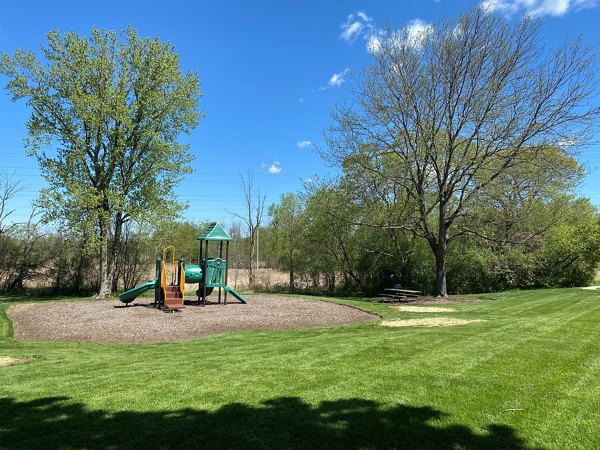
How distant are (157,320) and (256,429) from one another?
9549mm

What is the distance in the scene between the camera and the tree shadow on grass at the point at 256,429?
3572 millimetres

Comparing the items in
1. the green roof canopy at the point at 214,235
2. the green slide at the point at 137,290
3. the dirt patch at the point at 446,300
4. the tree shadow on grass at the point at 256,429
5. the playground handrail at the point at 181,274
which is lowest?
the tree shadow on grass at the point at 256,429

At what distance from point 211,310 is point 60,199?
10.1 metres

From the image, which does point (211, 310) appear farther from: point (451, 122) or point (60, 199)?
point (451, 122)

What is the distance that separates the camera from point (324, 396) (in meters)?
4.75

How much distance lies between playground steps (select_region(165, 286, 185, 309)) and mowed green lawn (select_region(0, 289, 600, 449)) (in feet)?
22.8

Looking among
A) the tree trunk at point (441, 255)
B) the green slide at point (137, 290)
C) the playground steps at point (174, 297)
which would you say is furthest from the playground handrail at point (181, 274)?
the tree trunk at point (441, 255)

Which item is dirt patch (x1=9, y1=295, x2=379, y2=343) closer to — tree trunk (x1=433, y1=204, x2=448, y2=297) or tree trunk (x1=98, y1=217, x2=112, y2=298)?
tree trunk (x1=98, y1=217, x2=112, y2=298)

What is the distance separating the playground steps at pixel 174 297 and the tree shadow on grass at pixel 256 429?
10558 mm

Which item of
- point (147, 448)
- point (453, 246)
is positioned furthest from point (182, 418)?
point (453, 246)

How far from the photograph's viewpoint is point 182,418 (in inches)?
165

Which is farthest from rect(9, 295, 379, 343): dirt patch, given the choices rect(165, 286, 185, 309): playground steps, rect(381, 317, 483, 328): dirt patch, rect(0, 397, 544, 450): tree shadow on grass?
rect(0, 397, 544, 450): tree shadow on grass

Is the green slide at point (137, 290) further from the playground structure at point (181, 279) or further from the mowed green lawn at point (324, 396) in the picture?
the mowed green lawn at point (324, 396)

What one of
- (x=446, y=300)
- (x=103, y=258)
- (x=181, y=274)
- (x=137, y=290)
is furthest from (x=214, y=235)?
(x=446, y=300)
